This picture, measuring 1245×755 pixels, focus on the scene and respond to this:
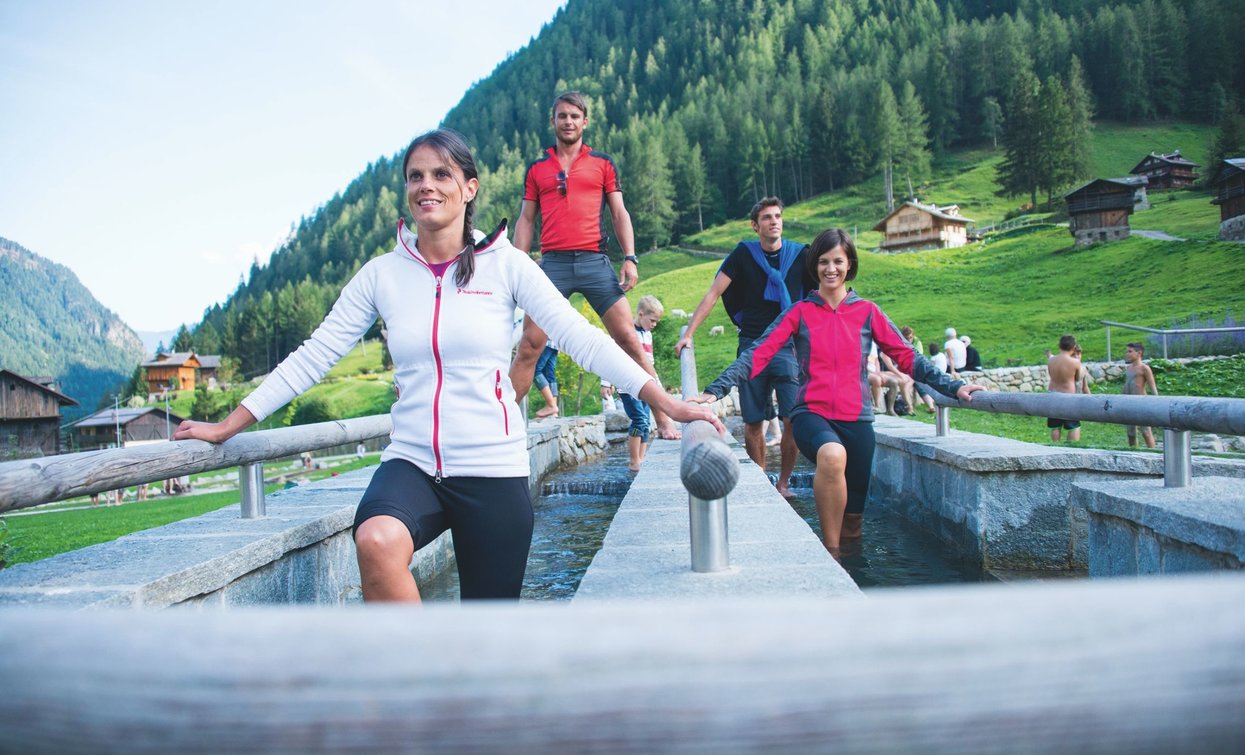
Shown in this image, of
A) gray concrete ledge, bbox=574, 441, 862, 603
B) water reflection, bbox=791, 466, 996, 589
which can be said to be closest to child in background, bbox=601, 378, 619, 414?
water reflection, bbox=791, 466, 996, 589

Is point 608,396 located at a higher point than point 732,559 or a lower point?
higher

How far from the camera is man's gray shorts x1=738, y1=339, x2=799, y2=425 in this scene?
7305 millimetres

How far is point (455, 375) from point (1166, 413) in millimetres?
2997

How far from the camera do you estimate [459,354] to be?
9.71 ft

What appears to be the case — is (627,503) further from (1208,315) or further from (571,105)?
(1208,315)

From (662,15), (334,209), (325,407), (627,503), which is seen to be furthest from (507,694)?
(662,15)

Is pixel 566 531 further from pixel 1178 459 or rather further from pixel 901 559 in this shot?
pixel 1178 459

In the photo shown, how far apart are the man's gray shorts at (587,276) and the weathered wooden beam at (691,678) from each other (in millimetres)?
5377

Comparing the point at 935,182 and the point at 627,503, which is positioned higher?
the point at 935,182

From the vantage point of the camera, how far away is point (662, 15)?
575 ft

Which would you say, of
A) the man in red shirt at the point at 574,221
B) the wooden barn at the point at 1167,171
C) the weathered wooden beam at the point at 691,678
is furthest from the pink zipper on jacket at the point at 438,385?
the wooden barn at the point at 1167,171

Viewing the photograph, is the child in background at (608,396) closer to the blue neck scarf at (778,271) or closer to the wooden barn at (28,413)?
the blue neck scarf at (778,271)

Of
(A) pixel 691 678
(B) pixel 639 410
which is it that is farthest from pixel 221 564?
(B) pixel 639 410

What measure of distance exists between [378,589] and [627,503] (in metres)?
1.97
